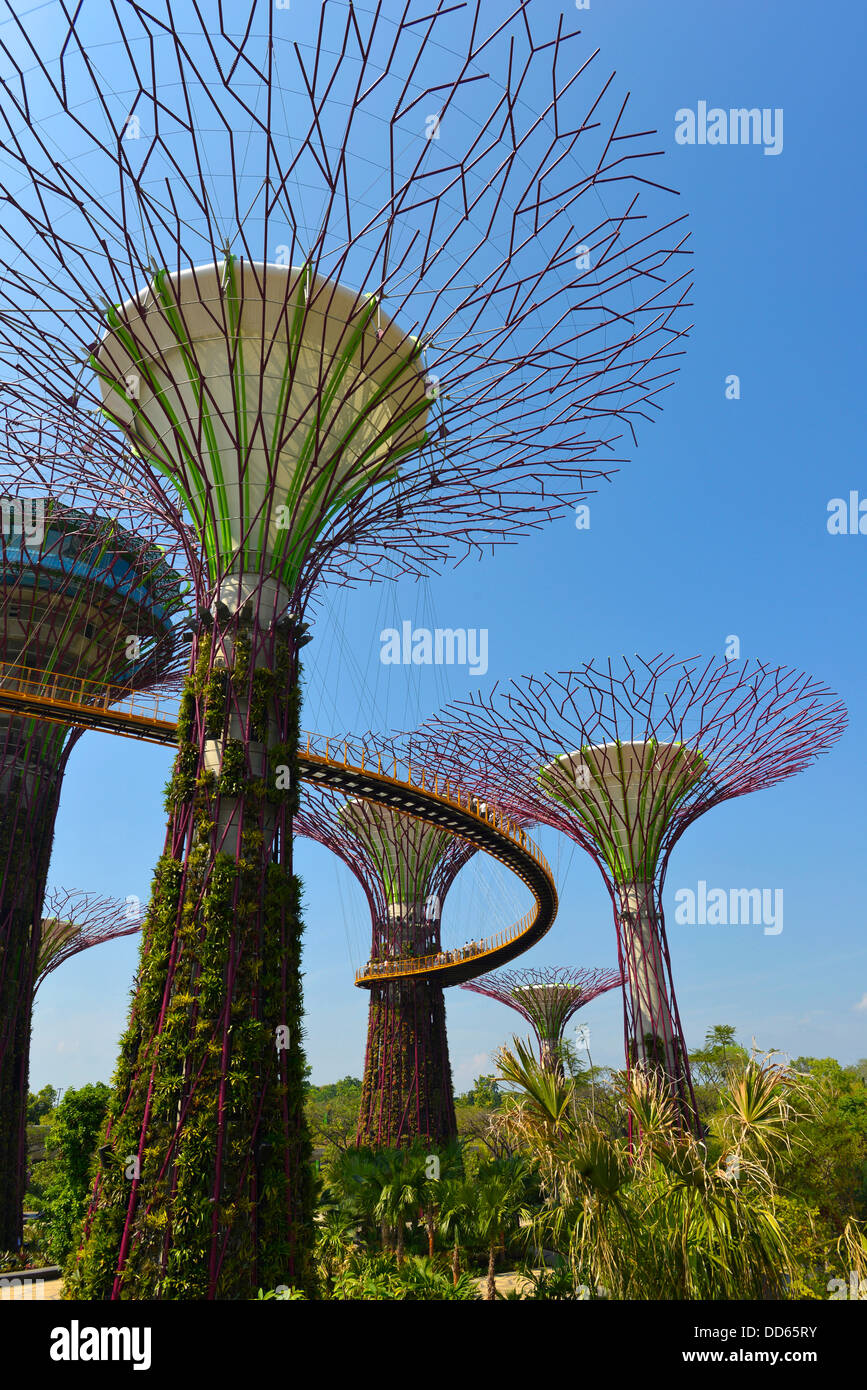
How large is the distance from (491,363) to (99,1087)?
61.3ft

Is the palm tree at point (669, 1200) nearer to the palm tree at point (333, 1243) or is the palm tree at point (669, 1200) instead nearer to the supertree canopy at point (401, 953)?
the palm tree at point (333, 1243)

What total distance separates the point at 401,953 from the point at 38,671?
44.4 ft

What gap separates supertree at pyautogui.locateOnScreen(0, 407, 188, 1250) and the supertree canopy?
659 cm

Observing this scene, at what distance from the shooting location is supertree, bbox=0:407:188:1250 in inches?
750

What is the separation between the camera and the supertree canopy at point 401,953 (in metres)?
25.6

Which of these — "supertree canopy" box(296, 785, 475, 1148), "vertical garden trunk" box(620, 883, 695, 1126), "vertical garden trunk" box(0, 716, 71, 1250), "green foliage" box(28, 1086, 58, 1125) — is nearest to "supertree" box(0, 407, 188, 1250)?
"vertical garden trunk" box(0, 716, 71, 1250)

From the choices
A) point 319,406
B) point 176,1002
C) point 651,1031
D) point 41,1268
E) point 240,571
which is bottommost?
point 41,1268

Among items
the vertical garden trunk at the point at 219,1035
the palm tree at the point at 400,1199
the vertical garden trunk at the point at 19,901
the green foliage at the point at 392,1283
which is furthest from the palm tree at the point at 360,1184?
the vertical garden trunk at the point at 219,1035

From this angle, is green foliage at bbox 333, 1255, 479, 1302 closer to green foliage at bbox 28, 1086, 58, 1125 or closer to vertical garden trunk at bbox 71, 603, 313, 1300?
vertical garden trunk at bbox 71, 603, 313, 1300

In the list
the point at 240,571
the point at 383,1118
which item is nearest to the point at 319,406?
the point at 240,571

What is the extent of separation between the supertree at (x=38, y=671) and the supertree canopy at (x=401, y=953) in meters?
6.59

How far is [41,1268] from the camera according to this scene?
58.7ft
